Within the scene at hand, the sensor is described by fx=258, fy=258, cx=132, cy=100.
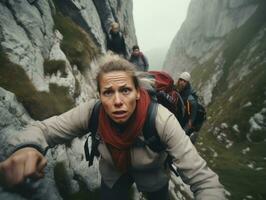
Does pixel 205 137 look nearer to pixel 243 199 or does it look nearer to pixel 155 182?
pixel 243 199

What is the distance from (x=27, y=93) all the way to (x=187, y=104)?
565 centimetres

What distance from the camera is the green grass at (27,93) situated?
7.72 meters

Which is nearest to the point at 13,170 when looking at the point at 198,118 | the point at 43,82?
the point at 43,82

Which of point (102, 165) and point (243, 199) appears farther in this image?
point (243, 199)

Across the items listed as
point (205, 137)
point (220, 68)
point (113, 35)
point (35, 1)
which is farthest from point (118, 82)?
point (220, 68)

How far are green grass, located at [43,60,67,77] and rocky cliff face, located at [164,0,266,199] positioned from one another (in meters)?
12.2

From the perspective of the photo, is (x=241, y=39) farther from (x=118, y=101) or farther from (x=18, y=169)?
(x=18, y=169)

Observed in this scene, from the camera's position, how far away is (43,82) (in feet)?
31.6

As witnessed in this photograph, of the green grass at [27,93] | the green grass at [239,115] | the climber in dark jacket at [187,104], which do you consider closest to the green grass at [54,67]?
the green grass at [27,93]

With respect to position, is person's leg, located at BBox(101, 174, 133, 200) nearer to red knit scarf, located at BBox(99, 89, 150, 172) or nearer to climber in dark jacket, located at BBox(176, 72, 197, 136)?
red knit scarf, located at BBox(99, 89, 150, 172)

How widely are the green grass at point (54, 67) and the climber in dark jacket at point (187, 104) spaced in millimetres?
5082

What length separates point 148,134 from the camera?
4344 mm

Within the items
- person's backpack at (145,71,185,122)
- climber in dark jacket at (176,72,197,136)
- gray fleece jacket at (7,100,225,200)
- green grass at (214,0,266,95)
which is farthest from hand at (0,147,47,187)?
green grass at (214,0,266,95)

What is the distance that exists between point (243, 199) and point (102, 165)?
44.1 feet
